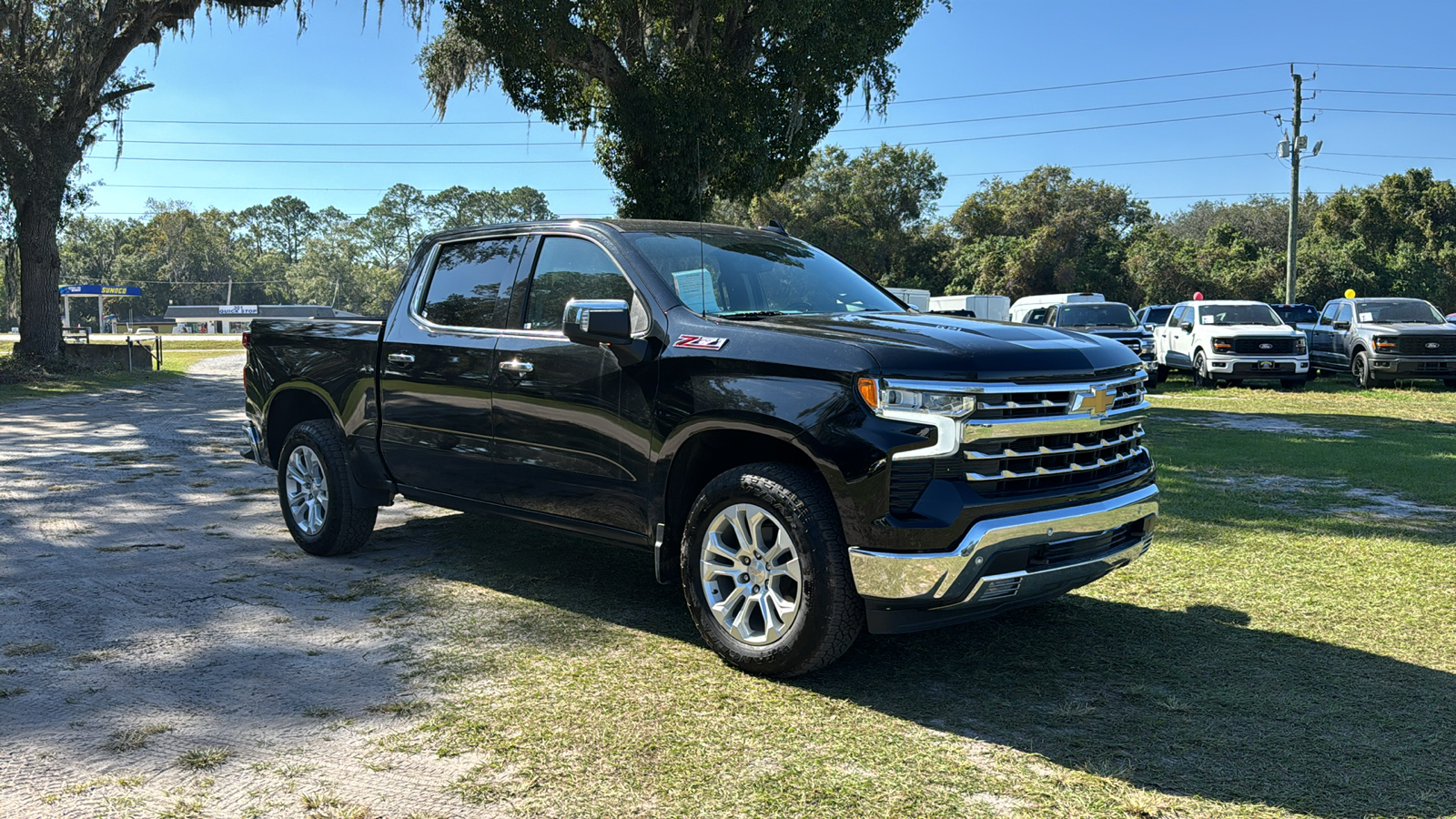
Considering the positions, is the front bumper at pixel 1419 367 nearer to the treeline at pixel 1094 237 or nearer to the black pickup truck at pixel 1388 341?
the black pickup truck at pixel 1388 341

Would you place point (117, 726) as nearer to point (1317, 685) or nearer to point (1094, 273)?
point (1317, 685)

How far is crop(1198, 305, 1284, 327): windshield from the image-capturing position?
21203mm

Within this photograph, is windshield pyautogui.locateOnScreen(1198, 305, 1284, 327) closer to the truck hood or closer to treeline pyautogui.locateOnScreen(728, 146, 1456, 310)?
the truck hood

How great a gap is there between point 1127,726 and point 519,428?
9.66 feet

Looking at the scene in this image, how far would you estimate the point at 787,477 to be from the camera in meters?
4.13

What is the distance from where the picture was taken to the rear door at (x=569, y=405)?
471 cm

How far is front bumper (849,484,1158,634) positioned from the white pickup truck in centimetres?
1827

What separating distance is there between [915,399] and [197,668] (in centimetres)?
308

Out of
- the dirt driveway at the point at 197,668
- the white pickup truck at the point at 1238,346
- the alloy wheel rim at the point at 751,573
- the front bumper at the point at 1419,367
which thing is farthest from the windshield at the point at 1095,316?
the alloy wheel rim at the point at 751,573

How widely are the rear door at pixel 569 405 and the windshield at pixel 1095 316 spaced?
695 inches

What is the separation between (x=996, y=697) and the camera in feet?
13.4

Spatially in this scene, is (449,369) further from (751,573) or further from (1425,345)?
(1425,345)

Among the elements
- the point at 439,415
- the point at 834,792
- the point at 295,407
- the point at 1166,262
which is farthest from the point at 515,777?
the point at 1166,262

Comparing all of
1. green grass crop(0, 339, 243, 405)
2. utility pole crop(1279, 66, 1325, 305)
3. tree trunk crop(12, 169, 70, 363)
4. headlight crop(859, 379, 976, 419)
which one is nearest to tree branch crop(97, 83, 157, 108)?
tree trunk crop(12, 169, 70, 363)
